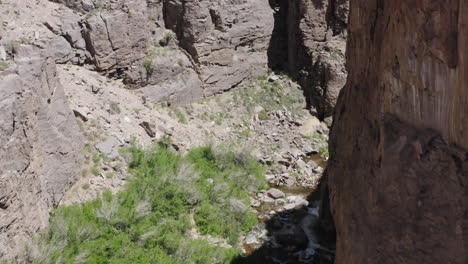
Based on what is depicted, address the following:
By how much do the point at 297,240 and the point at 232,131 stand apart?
803 cm

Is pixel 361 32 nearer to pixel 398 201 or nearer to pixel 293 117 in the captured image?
pixel 398 201

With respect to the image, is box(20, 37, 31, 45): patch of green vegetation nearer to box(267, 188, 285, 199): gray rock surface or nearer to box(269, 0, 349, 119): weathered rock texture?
box(267, 188, 285, 199): gray rock surface

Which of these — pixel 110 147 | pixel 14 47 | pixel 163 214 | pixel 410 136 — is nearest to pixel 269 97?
pixel 110 147

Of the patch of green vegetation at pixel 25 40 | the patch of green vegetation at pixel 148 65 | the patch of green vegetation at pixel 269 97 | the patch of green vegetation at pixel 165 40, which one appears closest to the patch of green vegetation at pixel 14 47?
the patch of green vegetation at pixel 25 40

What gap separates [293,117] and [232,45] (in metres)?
5.03

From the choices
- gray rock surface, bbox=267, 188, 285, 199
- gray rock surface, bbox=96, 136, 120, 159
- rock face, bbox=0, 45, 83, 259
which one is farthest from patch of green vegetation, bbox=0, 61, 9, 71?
gray rock surface, bbox=267, 188, 285, 199

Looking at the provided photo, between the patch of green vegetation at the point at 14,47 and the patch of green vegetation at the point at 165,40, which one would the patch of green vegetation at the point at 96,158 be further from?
the patch of green vegetation at the point at 165,40

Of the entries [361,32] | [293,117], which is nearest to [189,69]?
[293,117]

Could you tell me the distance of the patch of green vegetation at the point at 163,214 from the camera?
55.6 feet

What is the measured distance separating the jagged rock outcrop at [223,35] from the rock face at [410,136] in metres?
14.3

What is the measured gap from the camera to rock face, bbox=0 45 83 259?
15219 mm

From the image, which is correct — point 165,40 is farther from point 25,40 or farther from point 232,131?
point 25,40

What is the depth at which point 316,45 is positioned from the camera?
94.5ft

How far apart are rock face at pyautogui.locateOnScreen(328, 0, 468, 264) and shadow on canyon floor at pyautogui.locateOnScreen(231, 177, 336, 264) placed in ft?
20.9
